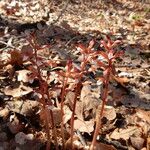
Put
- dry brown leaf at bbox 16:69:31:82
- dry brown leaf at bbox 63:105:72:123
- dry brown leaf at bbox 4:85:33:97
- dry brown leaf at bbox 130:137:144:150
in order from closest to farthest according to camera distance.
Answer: dry brown leaf at bbox 130:137:144:150
dry brown leaf at bbox 63:105:72:123
dry brown leaf at bbox 4:85:33:97
dry brown leaf at bbox 16:69:31:82

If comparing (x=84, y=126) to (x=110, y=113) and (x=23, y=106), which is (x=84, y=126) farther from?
(x=23, y=106)

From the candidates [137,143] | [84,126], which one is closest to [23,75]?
[84,126]

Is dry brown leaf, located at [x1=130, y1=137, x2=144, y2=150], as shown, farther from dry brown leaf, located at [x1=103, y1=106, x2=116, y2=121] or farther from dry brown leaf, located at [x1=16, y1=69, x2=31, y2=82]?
dry brown leaf, located at [x1=16, y1=69, x2=31, y2=82]

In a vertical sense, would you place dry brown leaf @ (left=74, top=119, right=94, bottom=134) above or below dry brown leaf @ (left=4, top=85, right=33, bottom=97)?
below

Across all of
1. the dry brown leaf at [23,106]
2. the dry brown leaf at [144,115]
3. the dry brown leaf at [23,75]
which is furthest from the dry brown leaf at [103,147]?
the dry brown leaf at [23,75]

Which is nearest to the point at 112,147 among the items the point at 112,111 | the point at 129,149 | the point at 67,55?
the point at 129,149

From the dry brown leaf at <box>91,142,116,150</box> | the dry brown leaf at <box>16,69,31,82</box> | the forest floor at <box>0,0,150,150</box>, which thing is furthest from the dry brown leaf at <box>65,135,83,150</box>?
the dry brown leaf at <box>16,69,31,82</box>

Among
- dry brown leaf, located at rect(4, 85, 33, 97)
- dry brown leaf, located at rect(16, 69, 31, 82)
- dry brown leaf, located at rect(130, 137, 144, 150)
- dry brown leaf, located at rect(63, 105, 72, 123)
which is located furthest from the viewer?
dry brown leaf, located at rect(16, 69, 31, 82)

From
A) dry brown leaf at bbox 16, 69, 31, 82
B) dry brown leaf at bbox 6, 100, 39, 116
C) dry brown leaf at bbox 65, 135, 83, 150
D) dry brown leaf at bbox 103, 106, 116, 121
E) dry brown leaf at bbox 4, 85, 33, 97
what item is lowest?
dry brown leaf at bbox 65, 135, 83, 150
